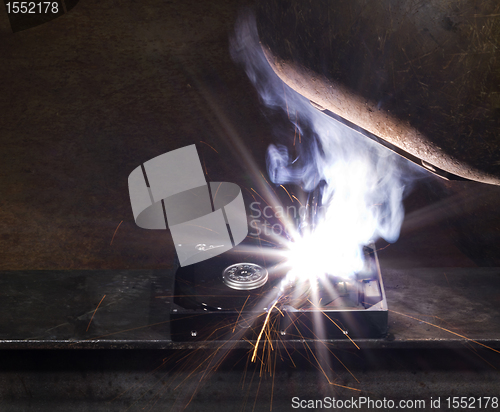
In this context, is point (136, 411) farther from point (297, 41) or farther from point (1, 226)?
point (297, 41)

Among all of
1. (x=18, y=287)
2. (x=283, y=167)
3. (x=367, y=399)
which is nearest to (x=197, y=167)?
(x=283, y=167)

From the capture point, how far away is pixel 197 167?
7.02 feet

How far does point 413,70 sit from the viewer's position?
88cm

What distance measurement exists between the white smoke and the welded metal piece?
32.5 inches

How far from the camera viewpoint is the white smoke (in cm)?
189

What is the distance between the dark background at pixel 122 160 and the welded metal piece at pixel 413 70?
31.2 inches

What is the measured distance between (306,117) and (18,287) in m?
1.44

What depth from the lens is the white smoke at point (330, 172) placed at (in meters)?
1.89

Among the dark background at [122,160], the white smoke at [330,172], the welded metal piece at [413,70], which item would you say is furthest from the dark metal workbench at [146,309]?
the welded metal piece at [413,70]

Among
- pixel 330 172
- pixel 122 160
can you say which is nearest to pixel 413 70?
pixel 330 172

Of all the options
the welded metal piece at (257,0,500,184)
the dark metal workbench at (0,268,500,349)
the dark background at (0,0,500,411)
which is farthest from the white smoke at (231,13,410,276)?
the welded metal piece at (257,0,500,184)

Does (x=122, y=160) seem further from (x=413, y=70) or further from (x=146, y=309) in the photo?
(x=413, y=70)

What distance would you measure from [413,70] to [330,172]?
4.02ft

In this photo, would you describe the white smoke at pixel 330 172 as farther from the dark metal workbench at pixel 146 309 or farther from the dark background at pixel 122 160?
the dark metal workbench at pixel 146 309
